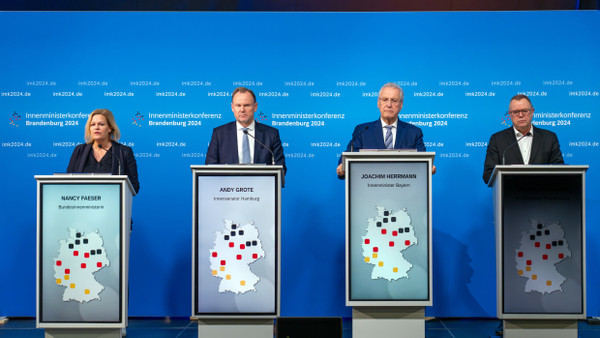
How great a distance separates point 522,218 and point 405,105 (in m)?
2.15

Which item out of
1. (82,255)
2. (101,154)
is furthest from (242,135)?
(82,255)

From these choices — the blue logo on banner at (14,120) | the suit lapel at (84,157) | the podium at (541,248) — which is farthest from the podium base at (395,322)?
the blue logo on banner at (14,120)

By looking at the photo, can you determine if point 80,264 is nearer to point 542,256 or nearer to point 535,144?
point 542,256

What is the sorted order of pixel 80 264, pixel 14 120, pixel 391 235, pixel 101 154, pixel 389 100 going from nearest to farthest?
pixel 391 235
pixel 80 264
pixel 389 100
pixel 101 154
pixel 14 120

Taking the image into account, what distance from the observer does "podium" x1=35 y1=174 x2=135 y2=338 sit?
3.69 m

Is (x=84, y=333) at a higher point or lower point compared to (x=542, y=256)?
lower

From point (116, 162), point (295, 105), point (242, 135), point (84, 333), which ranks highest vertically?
point (295, 105)

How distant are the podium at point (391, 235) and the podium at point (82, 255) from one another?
4.56 feet

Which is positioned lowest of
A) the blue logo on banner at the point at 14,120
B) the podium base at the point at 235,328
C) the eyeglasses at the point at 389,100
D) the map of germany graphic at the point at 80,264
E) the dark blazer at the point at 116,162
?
the podium base at the point at 235,328

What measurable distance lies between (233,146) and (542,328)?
2383mm

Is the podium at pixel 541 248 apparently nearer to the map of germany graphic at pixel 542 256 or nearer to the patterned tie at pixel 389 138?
the map of germany graphic at pixel 542 256

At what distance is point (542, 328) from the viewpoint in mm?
3658

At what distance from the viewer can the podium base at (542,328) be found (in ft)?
12.0

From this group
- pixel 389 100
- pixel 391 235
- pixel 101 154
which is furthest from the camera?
pixel 101 154
